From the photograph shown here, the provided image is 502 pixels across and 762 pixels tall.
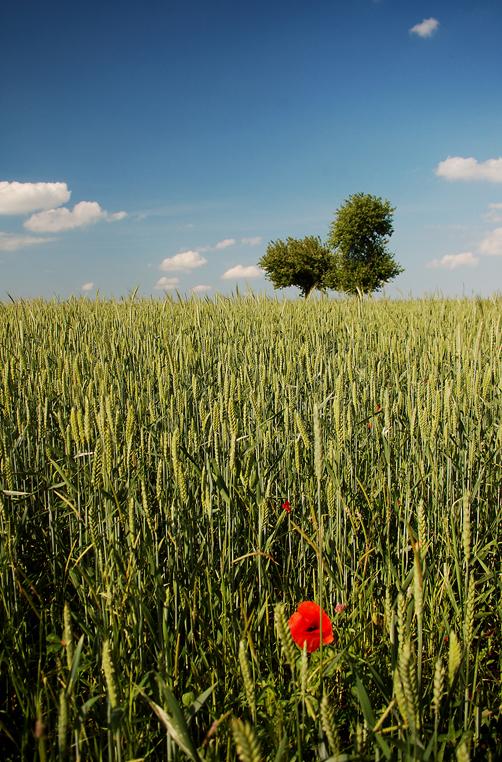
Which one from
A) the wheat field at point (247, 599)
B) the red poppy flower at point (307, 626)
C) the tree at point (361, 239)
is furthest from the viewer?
the tree at point (361, 239)

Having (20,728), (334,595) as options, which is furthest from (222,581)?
(20,728)

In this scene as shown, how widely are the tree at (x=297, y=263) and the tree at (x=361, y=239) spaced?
6.59 feet

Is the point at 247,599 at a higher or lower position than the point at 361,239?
lower

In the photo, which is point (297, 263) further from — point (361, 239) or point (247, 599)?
point (247, 599)

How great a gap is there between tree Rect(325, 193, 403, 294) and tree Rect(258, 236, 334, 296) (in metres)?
2.01

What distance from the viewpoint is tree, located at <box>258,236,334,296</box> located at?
3578 centimetres

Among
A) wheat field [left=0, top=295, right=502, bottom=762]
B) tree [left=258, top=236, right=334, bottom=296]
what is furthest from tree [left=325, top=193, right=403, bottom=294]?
wheat field [left=0, top=295, right=502, bottom=762]

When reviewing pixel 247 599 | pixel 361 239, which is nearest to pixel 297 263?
pixel 361 239

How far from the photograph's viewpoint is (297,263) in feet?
117

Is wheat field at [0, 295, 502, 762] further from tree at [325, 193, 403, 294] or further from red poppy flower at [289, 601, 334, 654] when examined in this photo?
tree at [325, 193, 403, 294]

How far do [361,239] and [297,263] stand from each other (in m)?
4.27

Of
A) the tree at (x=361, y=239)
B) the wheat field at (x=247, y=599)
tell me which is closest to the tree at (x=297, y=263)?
the tree at (x=361, y=239)

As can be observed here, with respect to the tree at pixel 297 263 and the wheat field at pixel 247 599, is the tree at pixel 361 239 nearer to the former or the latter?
the tree at pixel 297 263

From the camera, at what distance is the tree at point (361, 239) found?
32.3m
